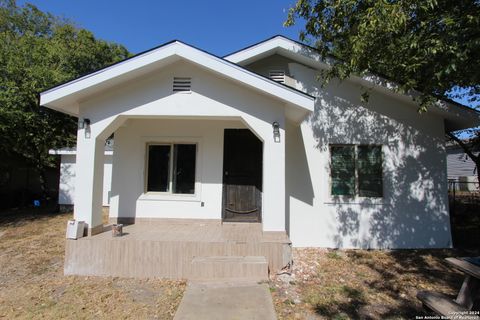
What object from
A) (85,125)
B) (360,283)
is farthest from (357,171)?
(85,125)

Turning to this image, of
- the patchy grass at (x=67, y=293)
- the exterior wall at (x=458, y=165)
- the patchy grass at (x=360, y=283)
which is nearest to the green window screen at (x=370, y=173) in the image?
the patchy grass at (x=360, y=283)

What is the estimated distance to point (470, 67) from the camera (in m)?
4.29

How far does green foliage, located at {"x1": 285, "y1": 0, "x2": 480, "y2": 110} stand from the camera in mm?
4039

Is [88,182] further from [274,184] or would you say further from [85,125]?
[274,184]

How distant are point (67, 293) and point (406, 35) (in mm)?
6886

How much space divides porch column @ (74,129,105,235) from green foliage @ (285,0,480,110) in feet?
15.3

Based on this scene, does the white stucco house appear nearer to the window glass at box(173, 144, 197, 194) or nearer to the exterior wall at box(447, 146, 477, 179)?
the window glass at box(173, 144, 197, 194)

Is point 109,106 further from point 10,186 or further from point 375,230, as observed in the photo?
point 10,186

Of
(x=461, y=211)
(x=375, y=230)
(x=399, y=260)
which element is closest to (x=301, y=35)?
(x=375, y=230)

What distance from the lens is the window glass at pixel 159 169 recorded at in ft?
22.7

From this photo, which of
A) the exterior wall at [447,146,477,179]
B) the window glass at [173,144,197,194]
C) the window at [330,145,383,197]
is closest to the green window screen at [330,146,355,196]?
the window at [330,145,383,197]

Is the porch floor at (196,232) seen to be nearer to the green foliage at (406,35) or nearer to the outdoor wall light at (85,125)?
the outdoor wall light at (85,125)

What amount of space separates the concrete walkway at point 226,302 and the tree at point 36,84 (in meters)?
11.3

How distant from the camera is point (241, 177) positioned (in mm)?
6820
